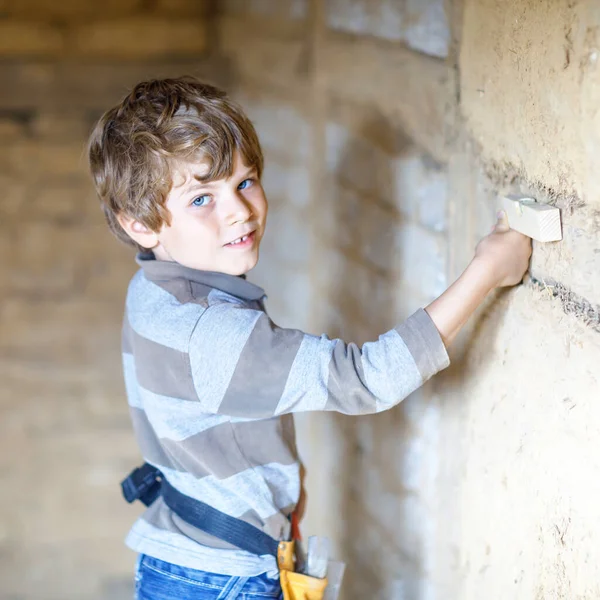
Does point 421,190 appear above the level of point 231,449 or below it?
above

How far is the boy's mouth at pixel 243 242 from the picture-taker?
4.48 feet

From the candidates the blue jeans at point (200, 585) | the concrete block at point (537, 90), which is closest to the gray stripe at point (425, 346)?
the concrete block at point (537, 90)

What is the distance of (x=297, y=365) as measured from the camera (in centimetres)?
121

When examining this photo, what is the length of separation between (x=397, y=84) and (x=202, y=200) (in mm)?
547

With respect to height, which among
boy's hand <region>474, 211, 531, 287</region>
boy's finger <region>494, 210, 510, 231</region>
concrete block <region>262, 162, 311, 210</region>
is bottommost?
concrete block <region>262, 162, 311, 210</region>

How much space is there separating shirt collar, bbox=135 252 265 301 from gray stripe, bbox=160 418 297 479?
202mm

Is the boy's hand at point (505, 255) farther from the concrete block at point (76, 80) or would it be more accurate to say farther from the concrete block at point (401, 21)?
the concrete block at point (76, 80)

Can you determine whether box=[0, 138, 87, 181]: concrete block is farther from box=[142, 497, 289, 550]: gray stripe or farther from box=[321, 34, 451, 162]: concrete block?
box=[142, 497, 289, 550]: gray stripe

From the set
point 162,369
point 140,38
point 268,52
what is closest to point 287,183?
point 268,52

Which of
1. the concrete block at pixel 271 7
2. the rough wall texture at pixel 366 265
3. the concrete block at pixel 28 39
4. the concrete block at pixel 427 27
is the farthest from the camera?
the concrete block at pixel 28 39

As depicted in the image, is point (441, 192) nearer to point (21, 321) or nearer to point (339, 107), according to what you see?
point (339, 107)

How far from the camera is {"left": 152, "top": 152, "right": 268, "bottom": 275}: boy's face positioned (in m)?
1.33

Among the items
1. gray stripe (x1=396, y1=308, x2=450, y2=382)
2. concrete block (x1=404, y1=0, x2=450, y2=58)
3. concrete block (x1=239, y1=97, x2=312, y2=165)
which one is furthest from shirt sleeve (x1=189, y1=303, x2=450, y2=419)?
concrete block (x1=239, y1=97, x2=312, y2=165)

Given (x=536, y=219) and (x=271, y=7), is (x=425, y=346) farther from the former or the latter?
(x=271, y=7)
